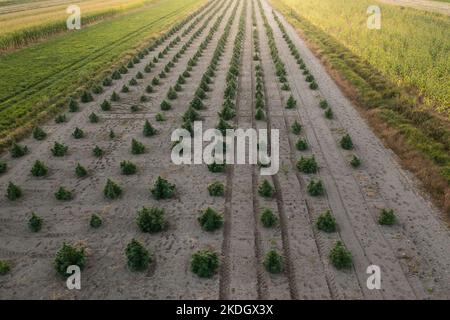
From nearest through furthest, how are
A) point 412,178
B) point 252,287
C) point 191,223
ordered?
point 252,287 → point 191,223 → point 412,178

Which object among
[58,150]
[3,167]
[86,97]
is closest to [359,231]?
[58,150]

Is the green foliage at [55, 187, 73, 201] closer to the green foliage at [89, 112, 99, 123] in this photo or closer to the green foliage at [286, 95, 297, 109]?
the green foliage at [89, 112, 99, 123]

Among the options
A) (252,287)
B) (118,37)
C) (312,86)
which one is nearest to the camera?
(252,287)

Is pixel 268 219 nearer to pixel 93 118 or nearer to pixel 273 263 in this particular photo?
pixel 273 263

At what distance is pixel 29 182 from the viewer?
1547 cm

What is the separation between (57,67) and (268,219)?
25434 mm

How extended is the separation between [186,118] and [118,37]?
2671 centimetres

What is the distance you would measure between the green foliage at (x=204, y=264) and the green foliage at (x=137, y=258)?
1337mm

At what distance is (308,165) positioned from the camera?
1563 centimetres

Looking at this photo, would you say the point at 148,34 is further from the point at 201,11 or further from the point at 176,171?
the point at 176,171
